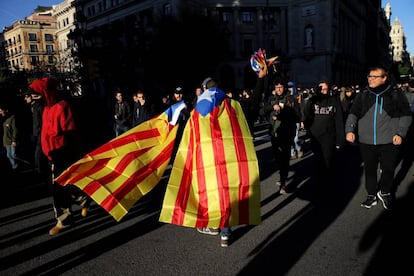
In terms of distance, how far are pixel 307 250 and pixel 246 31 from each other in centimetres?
4688

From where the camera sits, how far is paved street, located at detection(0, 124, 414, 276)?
137 inches

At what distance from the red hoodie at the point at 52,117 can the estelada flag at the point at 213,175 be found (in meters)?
1.84

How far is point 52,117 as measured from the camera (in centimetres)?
448

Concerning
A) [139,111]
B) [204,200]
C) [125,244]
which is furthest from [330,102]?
[139,111]

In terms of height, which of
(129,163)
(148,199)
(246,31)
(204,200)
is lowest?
(148,199)

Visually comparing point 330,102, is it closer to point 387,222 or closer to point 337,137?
point 337,137

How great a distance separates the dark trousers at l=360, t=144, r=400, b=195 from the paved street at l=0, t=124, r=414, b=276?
351mm

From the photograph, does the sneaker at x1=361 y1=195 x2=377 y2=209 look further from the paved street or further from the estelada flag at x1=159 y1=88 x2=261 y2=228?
the estelada flag at x1=159 y1=88 x2=261 y2=228

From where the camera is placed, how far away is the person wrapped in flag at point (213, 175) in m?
3.63

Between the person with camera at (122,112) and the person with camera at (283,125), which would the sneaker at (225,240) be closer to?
the person with camera at (283,125)

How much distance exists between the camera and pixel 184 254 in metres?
3.79

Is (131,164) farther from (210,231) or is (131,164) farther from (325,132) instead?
A: (325,132)

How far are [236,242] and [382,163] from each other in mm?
2565

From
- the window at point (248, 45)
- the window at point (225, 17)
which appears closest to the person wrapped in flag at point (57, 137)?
the window at point (248, 45)
